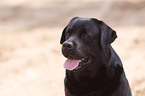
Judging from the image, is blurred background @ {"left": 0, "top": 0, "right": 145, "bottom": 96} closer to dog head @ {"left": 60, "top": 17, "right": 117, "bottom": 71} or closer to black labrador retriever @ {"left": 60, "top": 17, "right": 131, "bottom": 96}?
black labrador retriever @ {"left": 60, "top": 17, "right": 131, "bottom": 96}

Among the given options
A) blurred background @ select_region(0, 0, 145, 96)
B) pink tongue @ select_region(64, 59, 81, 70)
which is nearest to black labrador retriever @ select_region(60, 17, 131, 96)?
pink tongue @ select_region(64, 59, 81, 70)

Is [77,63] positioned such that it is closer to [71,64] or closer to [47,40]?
[71,64]

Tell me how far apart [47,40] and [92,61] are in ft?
16.3

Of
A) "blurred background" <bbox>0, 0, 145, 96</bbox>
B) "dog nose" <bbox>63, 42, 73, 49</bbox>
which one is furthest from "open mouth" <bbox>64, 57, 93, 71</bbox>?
"blurred background" <bbox>0, 0, 145, 96</bbox>

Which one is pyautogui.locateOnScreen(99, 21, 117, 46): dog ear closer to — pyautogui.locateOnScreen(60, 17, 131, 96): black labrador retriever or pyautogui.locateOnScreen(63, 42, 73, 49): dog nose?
pyautogui.locateOnScreen(60, 17, 131, 96): black labrador retriever

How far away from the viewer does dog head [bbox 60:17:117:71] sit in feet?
11.6

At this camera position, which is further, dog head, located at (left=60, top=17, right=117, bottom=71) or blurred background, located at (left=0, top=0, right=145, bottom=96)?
blurred background, located at (left=0, top=0, right=145, bottom=96)

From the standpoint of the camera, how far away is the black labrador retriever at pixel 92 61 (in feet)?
11.7

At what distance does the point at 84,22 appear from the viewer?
3697 mm

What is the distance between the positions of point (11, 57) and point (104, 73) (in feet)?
13.7

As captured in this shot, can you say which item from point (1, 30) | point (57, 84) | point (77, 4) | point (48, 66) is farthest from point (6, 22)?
point (57, 84)

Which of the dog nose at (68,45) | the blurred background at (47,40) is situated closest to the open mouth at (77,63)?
the dog nose at (68,45)

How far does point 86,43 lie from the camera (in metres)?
3.62

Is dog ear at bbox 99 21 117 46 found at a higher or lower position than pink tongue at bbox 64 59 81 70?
higher
